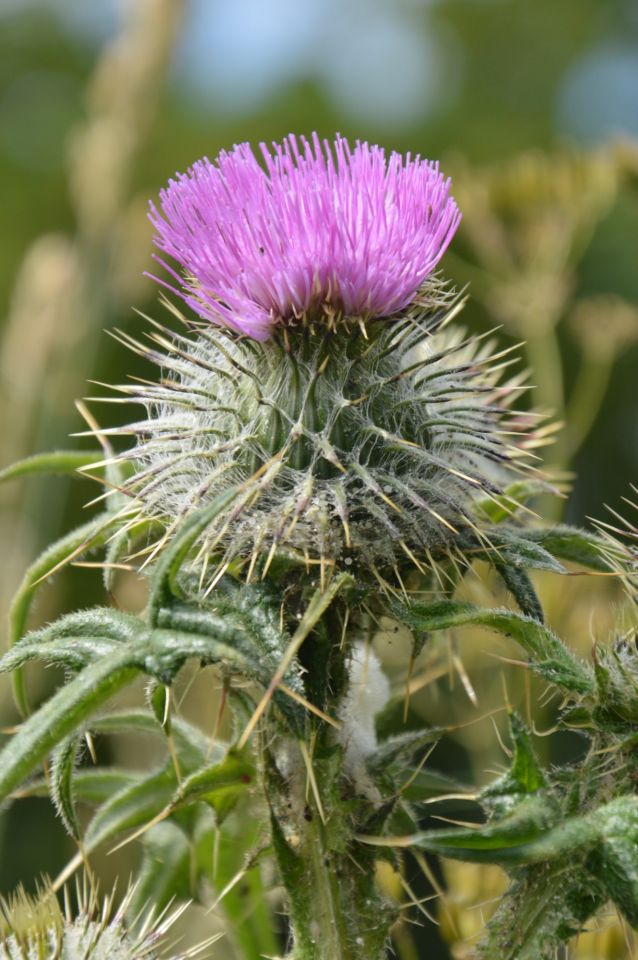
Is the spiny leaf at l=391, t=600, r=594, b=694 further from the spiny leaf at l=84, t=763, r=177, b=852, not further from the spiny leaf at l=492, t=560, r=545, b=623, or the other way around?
the spiny leaf at l=84, t=763, r=177, b=852

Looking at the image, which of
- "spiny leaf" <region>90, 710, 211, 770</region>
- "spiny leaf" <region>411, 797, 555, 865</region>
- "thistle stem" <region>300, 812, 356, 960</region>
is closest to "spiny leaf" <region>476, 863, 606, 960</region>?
"spiny leaf" <region>411, 797, 555, 865</region>

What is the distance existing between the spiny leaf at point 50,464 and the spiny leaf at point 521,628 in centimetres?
98

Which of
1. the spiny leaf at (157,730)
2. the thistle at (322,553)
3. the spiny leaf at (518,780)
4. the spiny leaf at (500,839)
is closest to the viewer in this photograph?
the spiny leaf at (500,839)

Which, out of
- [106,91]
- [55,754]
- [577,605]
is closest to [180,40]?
[106,91]

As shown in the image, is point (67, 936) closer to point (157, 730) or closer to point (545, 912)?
point (157, 730)

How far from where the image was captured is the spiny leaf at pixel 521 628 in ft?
7.22

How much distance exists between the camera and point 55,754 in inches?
84.4

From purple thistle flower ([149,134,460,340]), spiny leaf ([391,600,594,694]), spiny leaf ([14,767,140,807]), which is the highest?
purple thistle flower ([149,134,460,340])

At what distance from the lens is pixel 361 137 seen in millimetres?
19266

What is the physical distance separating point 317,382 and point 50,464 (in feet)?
2.64

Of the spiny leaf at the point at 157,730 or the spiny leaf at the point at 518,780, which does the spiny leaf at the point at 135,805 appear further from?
the spiny leaf at the point at 518,780

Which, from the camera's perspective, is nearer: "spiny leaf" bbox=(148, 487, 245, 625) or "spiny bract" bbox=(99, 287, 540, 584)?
"spiny leaf" bbox=(148, 487, 245, 625)

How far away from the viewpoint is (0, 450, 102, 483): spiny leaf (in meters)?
2.79

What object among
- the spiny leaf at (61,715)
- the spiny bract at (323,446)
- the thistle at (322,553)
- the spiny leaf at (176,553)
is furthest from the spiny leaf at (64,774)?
the spiny bract at (323,446)
